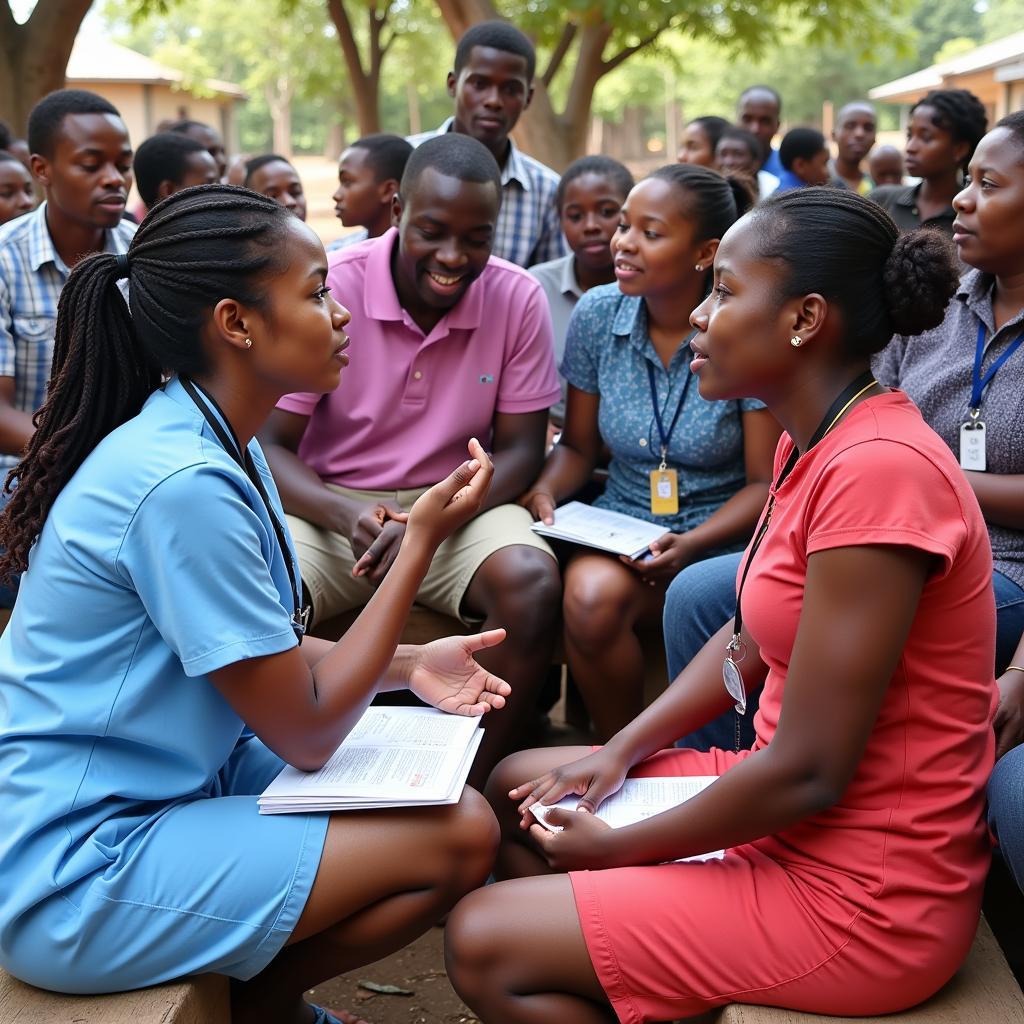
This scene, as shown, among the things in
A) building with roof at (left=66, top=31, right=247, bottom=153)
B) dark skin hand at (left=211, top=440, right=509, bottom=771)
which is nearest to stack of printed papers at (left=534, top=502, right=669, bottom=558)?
dark skin hand at (left=211, top=440, right=509, bottom=771)

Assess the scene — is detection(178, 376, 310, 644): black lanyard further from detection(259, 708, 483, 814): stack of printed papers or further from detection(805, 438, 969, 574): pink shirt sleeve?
detection(805, 438, 969, 574): pink shirt sleeve

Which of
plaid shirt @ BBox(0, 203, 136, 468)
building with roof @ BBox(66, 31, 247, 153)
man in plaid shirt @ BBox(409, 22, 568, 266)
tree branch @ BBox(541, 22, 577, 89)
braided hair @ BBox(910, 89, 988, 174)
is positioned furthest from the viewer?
building with roof @ BBox(66, 31, 247, 153)

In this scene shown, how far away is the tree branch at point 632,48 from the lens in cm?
1126

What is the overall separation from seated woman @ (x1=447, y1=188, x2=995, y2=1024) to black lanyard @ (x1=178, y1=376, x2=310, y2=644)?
2.31ft

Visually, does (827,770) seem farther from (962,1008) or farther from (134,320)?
(134,320)

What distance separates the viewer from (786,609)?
203 cm

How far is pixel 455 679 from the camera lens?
2.55 meters

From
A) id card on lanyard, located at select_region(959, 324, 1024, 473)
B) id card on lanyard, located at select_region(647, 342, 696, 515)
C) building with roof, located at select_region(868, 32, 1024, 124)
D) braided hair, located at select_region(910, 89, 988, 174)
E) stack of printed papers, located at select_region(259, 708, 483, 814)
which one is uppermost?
building with roof, located at select_region(868, 32, 1024, 124)

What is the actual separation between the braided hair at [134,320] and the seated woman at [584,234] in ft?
8.11

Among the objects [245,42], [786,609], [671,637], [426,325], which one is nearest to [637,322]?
[426,325]

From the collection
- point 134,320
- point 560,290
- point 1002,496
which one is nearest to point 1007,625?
point 1002,496

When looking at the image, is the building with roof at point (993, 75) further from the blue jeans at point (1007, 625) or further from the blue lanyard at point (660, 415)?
the blue jeans at point (1007, 625)

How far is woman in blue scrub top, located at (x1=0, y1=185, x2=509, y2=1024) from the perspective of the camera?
6.41ft

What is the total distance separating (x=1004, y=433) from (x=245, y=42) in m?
43.2
